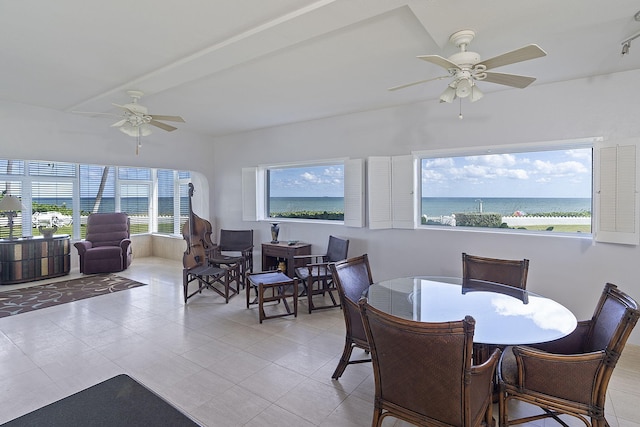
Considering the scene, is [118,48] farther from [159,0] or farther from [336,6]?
[336,6]

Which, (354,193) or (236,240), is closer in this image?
(354,193)

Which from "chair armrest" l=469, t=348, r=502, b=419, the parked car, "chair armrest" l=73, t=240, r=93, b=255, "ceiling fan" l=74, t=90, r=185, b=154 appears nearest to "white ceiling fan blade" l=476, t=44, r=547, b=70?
"chair armrest" l=469, t=348, r=502, b=419

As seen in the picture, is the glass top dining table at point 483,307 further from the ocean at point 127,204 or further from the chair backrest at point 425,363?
the ocean at point 127,204

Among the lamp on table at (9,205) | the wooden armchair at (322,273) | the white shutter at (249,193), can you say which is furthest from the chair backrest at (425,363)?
the lamp on table at (9,205)

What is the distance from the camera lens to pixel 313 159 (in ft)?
17.1

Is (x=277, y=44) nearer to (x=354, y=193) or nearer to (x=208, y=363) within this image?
(x=354, y=193)

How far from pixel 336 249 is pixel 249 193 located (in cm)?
215

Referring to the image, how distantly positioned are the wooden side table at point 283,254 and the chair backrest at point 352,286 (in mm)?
1826

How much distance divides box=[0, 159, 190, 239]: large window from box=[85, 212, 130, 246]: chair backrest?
32.0 inches

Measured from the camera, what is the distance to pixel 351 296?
2738mm

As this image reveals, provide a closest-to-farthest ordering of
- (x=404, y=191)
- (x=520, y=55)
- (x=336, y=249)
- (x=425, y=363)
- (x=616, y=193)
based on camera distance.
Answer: (x=425, y=363)
(x=520, y=55)
(x=616, y=193)
(x=404, y=191)
(x=336, y=249)

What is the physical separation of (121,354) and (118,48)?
2666 millimetres

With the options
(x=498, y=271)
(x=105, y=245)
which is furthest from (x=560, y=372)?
(x=105, y=245)

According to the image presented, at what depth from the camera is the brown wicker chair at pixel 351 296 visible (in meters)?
2.50
